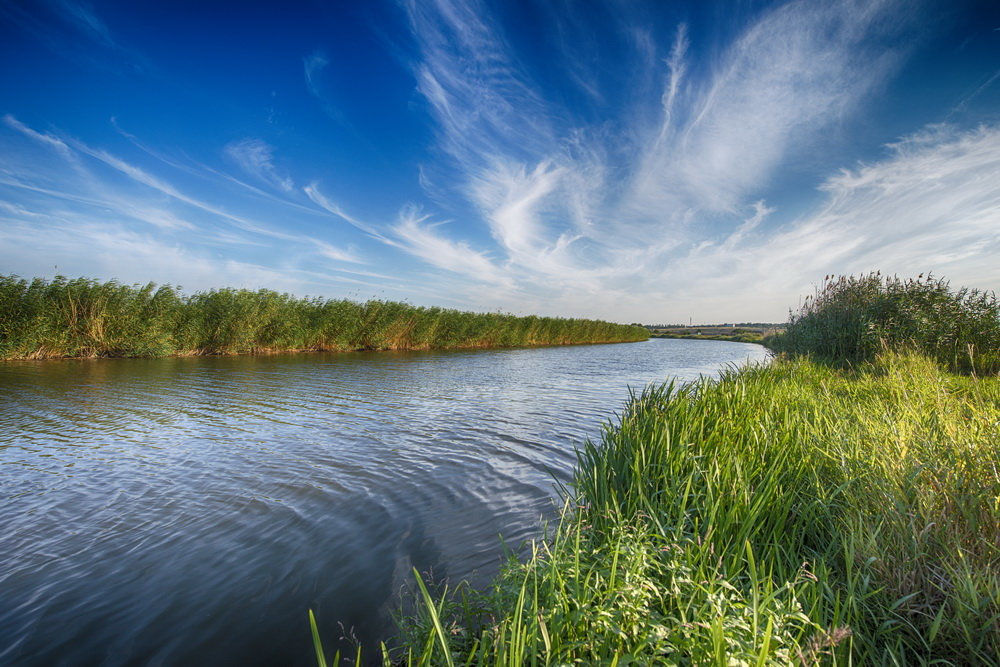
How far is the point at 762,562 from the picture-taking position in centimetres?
237

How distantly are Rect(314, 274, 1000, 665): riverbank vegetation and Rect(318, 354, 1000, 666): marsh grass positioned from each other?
0.05ft

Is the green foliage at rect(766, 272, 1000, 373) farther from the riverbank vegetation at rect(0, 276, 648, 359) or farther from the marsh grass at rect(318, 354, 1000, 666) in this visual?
the riverbank vegetation at rect(0, 276, 648, 359)

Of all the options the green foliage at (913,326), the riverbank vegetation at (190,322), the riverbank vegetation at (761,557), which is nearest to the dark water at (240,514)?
the riverbank vegetation at (761,557)

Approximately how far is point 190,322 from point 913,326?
112ft

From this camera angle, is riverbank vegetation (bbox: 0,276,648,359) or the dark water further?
riverbank vegetation (bbox: 0,276,648,359)

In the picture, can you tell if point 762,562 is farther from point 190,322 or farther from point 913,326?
point 190,322

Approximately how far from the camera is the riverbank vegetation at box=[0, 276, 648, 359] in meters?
20.6

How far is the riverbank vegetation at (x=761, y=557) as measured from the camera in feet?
6.37

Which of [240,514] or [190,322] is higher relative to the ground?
[190,322]

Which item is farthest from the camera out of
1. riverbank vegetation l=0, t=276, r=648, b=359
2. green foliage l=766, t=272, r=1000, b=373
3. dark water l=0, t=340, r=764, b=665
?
riverbank vegetation l=0, t=276, r=648, b=359

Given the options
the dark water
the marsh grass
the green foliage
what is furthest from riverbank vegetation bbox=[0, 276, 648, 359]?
the green foliage

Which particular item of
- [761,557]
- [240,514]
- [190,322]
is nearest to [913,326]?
[761,557]

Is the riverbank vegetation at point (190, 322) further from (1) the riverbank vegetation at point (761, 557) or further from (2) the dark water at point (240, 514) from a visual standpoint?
(1) the riverbank vegetation at point (761, 557)

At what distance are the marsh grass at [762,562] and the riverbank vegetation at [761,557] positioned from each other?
0.02 meters
